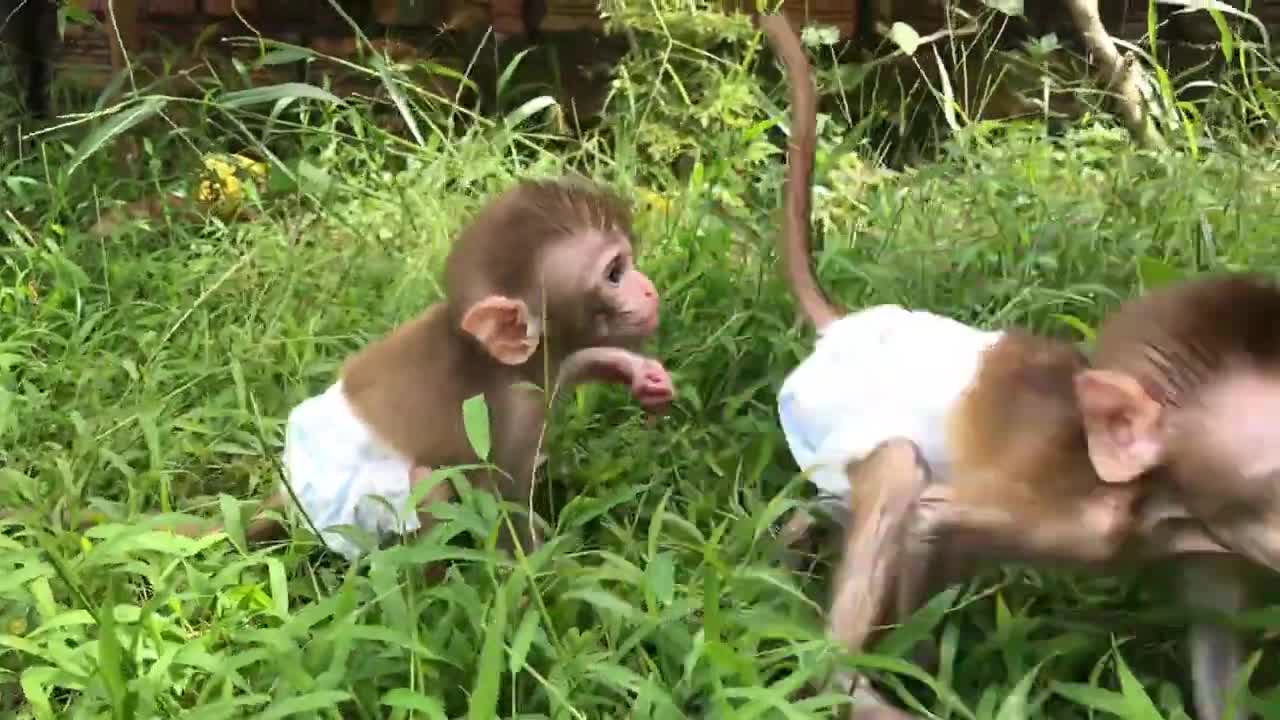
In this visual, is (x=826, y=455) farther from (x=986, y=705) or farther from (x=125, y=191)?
(x=125, y=191)

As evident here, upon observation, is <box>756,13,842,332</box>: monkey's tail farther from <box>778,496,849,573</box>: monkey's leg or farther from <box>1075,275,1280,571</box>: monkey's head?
<box>1075,275,1280,571</box>: monkey's head

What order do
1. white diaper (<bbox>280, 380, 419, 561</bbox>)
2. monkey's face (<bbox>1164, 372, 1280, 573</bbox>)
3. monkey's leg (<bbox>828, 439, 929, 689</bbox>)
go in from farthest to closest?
white diaper (<bbox>280, 380, 419, 561</bbox>) → monkey's leg (<bbox>828, 439, 929, 689</bbox>) → monkey's face (<bbox>1164, 372, 1280, 573</bbox>)

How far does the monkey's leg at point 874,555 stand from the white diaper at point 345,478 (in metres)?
0.76

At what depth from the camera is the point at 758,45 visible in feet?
14.4

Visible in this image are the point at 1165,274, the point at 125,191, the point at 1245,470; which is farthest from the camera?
the point at 125,191

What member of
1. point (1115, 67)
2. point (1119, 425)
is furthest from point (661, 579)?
point (1115, 67)

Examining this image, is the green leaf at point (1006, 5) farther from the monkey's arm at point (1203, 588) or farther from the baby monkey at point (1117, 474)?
the monkey's arm at point (1203, 588)

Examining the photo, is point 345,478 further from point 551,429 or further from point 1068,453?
point 1068,453

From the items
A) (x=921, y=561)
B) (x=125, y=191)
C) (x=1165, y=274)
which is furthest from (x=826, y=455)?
(x=125, y=191)

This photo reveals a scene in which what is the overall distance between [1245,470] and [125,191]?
11.8ft

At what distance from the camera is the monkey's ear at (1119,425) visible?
163 centimetres

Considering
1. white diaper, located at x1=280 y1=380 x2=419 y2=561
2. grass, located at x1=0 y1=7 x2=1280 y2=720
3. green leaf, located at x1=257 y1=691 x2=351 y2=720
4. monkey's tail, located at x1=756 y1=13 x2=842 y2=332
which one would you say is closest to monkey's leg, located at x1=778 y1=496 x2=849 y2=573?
grass, located at x1=0 y1=7 x2=1280 y2=720

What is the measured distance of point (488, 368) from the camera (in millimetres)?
2318

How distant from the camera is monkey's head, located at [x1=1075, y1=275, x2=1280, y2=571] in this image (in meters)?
1.55
